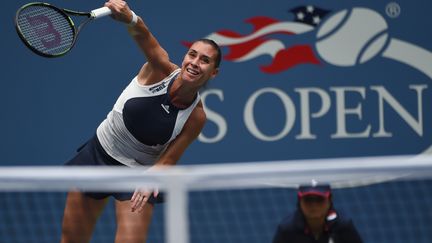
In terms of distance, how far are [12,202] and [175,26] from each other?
2.02 m

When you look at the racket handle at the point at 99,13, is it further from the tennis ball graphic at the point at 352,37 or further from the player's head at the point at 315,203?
the tennis ball graphic at the point at 352,37

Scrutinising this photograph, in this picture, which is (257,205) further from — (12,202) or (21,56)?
(21,56)

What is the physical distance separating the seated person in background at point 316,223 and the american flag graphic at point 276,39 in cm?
238

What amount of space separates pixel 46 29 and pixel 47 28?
13 mm

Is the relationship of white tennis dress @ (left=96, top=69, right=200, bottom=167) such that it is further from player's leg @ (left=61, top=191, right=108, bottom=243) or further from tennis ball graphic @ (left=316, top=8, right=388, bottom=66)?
tennis ball graphic @ (left=316, top=8, right=388, bottom=66)

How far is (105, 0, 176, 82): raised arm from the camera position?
541cm

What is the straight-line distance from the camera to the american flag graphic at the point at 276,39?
7.05m

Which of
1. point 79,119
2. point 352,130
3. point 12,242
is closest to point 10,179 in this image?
point 12,242

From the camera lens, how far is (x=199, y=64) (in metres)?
5.69

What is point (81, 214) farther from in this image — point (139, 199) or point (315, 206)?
point (315, 206)

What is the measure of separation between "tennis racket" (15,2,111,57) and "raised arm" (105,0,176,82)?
0.28 meters

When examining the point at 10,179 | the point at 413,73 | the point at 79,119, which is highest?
the point at 10,179

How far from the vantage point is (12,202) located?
5262 millimetres

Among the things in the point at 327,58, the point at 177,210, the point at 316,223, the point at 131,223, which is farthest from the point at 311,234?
the point at 327,58
